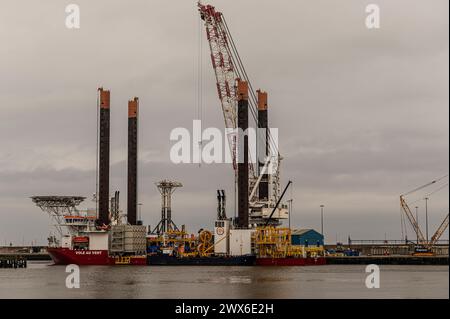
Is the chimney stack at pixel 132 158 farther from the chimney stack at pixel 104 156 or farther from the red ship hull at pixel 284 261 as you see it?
the red ship hull at pixel 284 261

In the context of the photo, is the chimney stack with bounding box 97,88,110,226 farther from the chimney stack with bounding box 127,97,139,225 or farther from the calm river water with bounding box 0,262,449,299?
the calm river water with bounding box 0,262,449,299

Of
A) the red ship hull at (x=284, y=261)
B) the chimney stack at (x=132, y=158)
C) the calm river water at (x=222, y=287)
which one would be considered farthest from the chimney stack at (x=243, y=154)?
the calm river water at (x=222, y=287)

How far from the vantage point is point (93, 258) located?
490ft

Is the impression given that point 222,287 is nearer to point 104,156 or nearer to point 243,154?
point 243,154

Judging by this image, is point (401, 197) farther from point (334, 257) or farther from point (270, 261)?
point (270, 261)

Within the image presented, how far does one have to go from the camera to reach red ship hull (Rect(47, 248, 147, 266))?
148375 mm

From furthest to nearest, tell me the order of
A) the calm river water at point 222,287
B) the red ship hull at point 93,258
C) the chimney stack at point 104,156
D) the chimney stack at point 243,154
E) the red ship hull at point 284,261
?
the red ship hull at point 93,258, the chimney stack at point 104,156, the red ship hull at point 284,261, the chimney stack at point 243,154, the calm river water at point 222,287

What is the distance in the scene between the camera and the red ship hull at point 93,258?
148 metres

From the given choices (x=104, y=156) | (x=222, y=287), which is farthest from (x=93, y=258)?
(x=222, y=287)

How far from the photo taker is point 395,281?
316 feet

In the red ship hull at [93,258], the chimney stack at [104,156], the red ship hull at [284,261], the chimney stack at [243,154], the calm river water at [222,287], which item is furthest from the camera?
the red ship hull at [93,258]

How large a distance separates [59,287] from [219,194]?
204 ft
